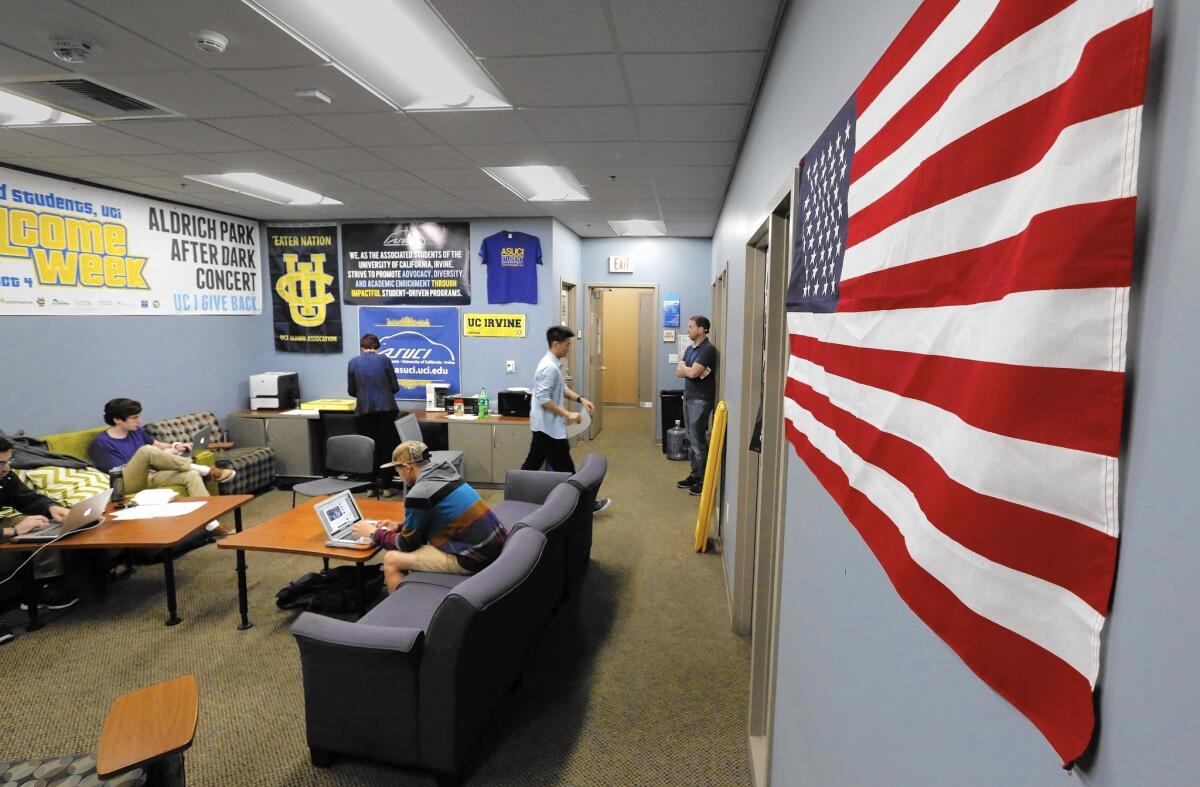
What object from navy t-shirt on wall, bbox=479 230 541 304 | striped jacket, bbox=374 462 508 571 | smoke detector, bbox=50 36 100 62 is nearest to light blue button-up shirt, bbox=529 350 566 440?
striped jacket, bbox=374 462 508 571

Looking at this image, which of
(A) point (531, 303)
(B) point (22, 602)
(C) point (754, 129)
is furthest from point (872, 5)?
(A) point (531, 303)

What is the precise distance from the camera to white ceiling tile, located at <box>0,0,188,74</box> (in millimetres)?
2168

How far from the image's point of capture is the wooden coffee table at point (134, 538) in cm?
317

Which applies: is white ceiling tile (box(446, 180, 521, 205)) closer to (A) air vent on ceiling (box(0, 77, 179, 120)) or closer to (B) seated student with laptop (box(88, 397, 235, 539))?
(A) air vent on ceiling (box(0, 77, 179, 120))

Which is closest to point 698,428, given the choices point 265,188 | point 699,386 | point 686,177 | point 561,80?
point 699,386

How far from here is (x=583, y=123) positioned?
133 inches

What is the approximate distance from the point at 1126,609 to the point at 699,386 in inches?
211

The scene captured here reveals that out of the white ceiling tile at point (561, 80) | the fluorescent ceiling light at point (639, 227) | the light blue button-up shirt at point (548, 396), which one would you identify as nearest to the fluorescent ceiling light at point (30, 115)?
the white ceiling tile at point (561, 80)

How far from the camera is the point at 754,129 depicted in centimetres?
309

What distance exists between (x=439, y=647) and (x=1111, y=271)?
216 cm

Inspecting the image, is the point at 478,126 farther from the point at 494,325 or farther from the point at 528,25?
the point at 494,325

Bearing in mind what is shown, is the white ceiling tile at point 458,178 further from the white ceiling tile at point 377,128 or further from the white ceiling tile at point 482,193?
the white ceiling tile at point 377,128

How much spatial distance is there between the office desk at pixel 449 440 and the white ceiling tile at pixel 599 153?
2769 millimetres

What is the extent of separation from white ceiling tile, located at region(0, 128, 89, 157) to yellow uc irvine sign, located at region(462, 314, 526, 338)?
11.5 ft
